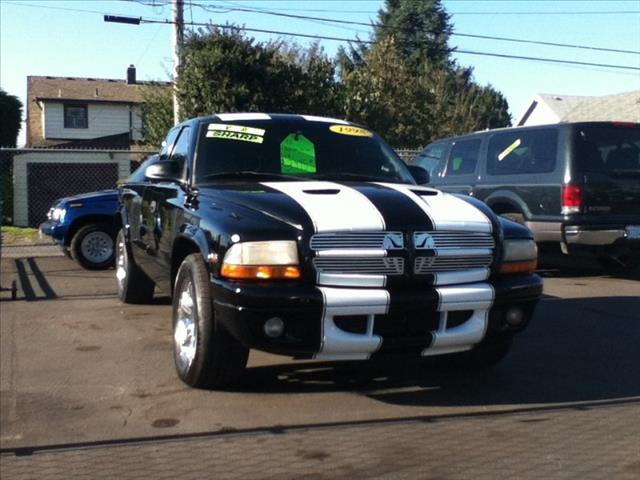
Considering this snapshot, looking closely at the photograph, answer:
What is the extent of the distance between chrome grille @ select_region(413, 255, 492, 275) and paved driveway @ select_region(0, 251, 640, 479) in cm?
84

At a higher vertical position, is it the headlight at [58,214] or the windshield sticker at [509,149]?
the windshield sticker at [509,149]

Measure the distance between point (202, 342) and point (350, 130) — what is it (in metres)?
2.45

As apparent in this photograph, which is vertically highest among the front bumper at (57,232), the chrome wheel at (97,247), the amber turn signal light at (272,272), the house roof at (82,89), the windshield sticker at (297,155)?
the house roof at (82,89)

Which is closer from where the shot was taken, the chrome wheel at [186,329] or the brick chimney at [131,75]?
the chrome wheel at [186,329]

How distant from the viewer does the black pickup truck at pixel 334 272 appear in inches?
198

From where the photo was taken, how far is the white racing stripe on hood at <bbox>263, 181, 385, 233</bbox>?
5121 millimetres

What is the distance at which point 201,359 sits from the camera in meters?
5.39

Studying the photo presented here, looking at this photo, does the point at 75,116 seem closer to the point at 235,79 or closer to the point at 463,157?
the point at 235,79

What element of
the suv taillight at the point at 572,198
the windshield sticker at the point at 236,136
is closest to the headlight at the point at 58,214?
the windshield sticker at the point at 236,136

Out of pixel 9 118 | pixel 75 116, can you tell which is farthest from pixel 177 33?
pixel 9 118

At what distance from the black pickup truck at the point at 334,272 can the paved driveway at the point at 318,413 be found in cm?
35

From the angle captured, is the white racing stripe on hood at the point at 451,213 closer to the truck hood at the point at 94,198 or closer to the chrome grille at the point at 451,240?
the chrome grille at the point at 451,240

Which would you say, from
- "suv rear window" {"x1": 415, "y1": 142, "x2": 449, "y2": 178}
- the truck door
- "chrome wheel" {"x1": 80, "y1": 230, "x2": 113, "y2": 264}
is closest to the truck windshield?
the truck door

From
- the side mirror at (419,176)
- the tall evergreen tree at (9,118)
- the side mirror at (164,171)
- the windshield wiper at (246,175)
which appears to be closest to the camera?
the windshield wiper at (246,175)
